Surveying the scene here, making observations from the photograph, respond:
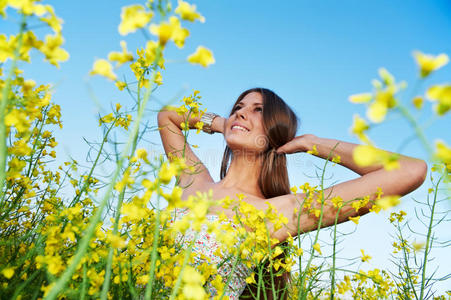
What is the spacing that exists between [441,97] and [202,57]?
256 mm

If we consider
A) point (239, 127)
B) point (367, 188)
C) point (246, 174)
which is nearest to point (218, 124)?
point (239, 127)

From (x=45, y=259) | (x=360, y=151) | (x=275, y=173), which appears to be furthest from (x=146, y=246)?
(x=275, y=173)

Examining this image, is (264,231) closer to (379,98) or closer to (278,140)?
(379,98)

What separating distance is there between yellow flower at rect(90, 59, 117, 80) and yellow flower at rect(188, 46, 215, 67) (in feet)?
0.33

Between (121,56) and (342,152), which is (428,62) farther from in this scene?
(342,152)

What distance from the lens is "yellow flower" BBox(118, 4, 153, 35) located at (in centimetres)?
37

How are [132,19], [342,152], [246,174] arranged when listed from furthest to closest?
[246,174]
[342,152]
[132,19]

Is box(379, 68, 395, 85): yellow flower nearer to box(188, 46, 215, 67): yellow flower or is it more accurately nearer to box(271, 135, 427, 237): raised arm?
box(188, 46, 215, 67): yellow flower

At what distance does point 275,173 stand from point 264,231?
143 centimetres

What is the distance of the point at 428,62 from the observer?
28cm

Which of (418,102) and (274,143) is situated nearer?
(418,102)

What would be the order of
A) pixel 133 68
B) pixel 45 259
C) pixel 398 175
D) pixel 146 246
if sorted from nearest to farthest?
pixel 45 259
pixel 146 246
pixel 133 68
pixel 398 175

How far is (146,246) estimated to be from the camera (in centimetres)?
75

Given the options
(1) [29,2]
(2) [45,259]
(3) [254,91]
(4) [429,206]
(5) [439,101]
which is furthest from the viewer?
(3) [254,91]
